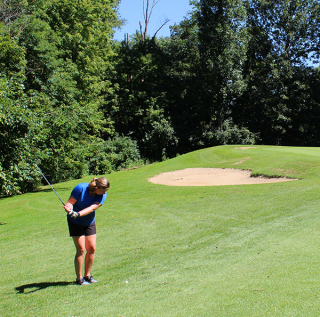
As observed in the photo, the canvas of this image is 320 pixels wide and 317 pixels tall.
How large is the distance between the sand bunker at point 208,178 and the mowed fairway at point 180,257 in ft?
8.19

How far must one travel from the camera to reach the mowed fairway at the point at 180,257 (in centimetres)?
452

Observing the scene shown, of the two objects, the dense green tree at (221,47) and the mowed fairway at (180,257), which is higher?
the dense green tree at (221,47)

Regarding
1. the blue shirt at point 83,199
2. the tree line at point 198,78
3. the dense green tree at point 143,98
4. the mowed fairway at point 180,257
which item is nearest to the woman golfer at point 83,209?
the blue shirt at point 83,199

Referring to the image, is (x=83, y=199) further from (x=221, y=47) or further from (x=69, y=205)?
(x=221, y=47)

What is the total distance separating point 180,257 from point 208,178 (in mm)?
12585

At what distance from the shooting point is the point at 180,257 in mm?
7004

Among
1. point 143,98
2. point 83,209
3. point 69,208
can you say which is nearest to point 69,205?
point 69,208

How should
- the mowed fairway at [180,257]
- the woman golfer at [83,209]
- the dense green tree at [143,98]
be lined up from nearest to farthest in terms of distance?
1. the mowed fairway at [180,257]
2. the woman golfer at [83,209]
3. the dense green tree at [143,98]

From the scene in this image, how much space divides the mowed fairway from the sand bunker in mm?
2496

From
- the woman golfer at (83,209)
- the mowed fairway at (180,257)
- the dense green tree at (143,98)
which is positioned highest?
the dense green tree at (143,98)

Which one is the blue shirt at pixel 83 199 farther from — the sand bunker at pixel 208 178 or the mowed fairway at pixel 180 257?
the sand bunker at pixel 208 178

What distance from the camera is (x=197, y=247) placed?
7.67m

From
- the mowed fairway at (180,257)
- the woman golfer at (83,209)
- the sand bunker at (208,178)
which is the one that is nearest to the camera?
the mowed fairway at (180,257)

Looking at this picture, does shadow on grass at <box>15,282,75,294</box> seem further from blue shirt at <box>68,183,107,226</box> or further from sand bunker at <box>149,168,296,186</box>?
sand bunker at <box>149,168,296,186</box>
